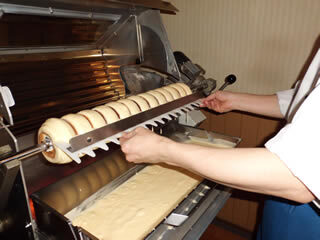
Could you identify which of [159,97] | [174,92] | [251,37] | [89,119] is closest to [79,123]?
[89,119]

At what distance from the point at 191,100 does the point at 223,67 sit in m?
0.89

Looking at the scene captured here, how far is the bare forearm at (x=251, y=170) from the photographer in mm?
645

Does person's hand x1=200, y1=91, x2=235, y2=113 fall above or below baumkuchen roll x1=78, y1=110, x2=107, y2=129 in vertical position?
below

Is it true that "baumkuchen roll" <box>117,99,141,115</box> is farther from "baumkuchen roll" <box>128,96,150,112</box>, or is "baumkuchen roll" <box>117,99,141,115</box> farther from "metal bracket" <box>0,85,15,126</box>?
"metal bracket" <box>0,85,15,126</box>

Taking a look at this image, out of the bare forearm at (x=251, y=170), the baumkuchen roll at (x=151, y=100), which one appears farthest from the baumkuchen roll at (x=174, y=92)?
the bare forearm at (x=251, y=170)

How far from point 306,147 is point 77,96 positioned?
111cm

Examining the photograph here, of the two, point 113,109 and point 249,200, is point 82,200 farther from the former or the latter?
point 249,200

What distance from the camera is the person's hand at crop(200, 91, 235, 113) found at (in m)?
1.54

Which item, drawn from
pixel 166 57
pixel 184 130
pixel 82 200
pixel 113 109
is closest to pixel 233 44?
pixel 166 57

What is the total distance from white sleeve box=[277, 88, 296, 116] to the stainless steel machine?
1.07 feet

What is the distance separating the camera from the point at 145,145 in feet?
2.88

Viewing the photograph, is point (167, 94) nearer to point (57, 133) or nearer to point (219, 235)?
point (57, 133)

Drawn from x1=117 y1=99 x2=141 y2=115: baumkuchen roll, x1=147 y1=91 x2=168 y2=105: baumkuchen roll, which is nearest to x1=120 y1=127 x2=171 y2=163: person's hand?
x1=117 y1=99 x2=141 y2=115: baumkuchen roll

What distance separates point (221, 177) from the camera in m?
0.73
